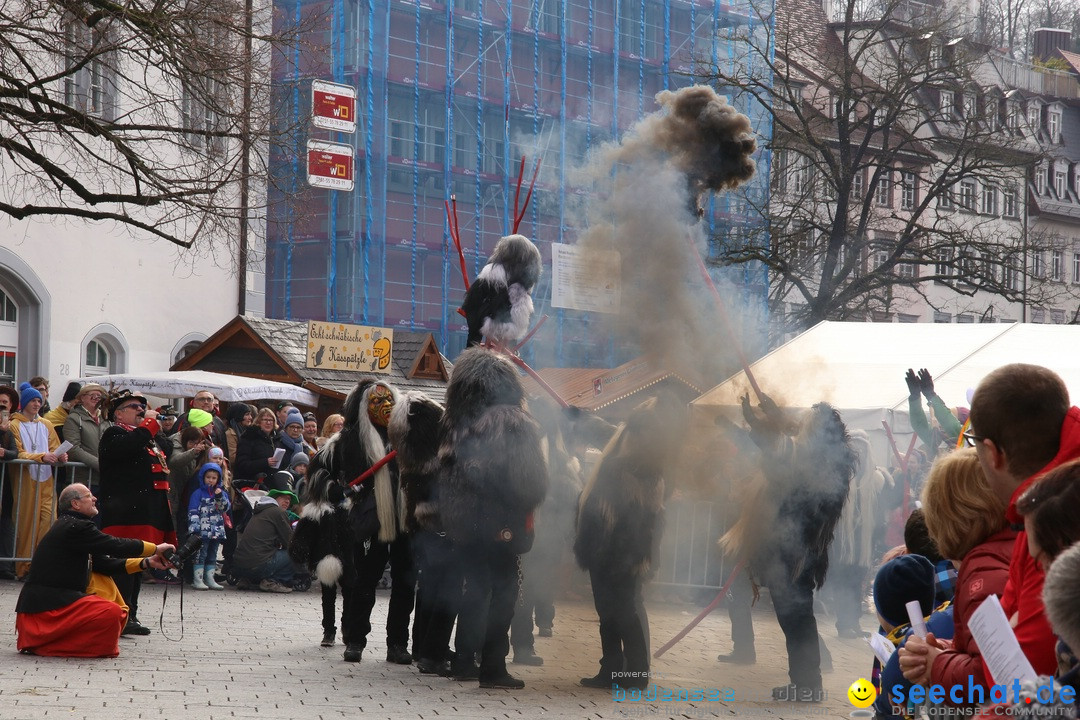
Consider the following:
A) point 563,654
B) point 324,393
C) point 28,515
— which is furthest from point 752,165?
point 324,393

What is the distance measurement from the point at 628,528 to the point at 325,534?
2.57m

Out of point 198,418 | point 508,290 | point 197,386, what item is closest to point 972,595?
point 508,290

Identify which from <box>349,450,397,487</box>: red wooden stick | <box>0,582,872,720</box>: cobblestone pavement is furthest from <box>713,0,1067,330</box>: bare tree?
<box>349,450,397,487</box>: red wooden stick

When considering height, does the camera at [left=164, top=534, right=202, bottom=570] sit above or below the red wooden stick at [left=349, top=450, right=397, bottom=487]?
below

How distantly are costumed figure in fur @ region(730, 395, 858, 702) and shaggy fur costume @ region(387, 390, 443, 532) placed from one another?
6.41 ft

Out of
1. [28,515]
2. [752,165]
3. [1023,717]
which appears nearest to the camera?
[1023,717]

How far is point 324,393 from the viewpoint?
21656 mm

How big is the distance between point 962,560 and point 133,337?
66.2 ft

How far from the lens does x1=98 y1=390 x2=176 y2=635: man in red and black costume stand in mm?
9398

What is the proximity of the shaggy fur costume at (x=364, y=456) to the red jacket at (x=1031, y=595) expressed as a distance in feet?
18.7

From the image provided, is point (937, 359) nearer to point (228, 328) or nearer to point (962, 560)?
point (962, 560)

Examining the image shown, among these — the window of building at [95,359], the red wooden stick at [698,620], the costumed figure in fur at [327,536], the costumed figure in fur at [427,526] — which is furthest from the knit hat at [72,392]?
the window of building at [95,359]

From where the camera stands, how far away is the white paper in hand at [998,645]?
2.85 m

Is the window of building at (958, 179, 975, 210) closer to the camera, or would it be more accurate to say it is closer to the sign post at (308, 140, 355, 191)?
the sign post at (308, 140, 355, 191)
